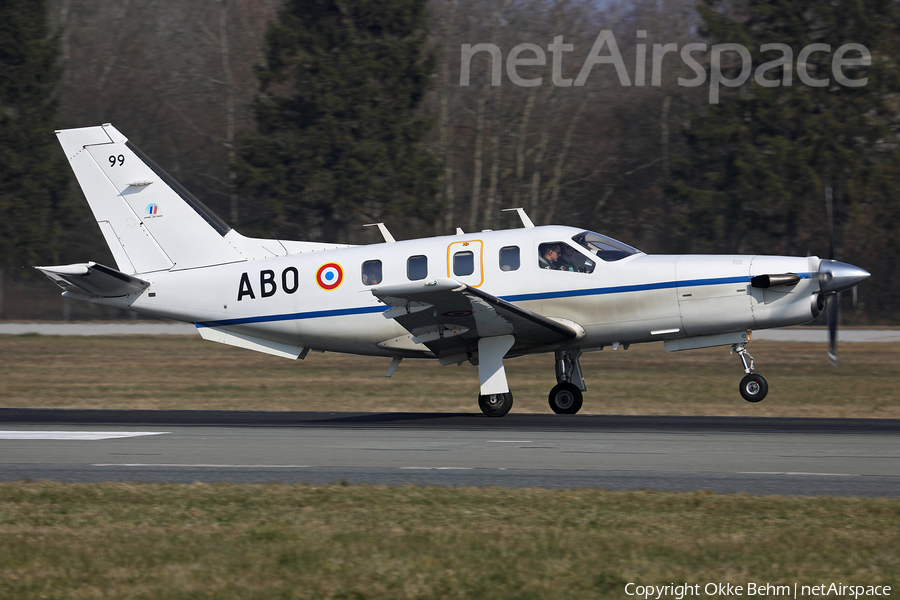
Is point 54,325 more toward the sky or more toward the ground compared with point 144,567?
Result: more toward the sky

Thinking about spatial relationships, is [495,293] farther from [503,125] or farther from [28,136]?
[28,136]

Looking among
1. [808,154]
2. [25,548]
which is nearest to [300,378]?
[25,548]

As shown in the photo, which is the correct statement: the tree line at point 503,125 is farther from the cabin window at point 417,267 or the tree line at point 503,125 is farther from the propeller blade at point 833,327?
the cabin window at point 417,267

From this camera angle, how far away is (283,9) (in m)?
43.4

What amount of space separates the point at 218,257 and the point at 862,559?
13070 mm

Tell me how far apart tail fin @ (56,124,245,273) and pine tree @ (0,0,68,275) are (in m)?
28.1

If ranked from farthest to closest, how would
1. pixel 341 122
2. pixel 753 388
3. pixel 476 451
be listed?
1. pixel 341 122
2. pixel 753 388
3. pixel 476 451

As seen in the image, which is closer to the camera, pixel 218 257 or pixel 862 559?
pixel 862 559

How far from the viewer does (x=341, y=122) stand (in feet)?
138

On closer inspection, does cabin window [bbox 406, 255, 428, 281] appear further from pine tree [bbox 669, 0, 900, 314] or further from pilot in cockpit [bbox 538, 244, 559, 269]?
pine tree [bbox 669, 0, 900, 314]

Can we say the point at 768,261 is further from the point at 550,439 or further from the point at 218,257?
the point at 218,257

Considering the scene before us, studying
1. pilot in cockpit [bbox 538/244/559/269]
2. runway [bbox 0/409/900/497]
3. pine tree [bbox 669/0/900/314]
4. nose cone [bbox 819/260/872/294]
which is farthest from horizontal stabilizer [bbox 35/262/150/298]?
pine tree [bbox 669/0/900/314]

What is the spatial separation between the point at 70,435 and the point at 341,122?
99.3 ft

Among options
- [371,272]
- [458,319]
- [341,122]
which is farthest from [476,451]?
[341,122]
